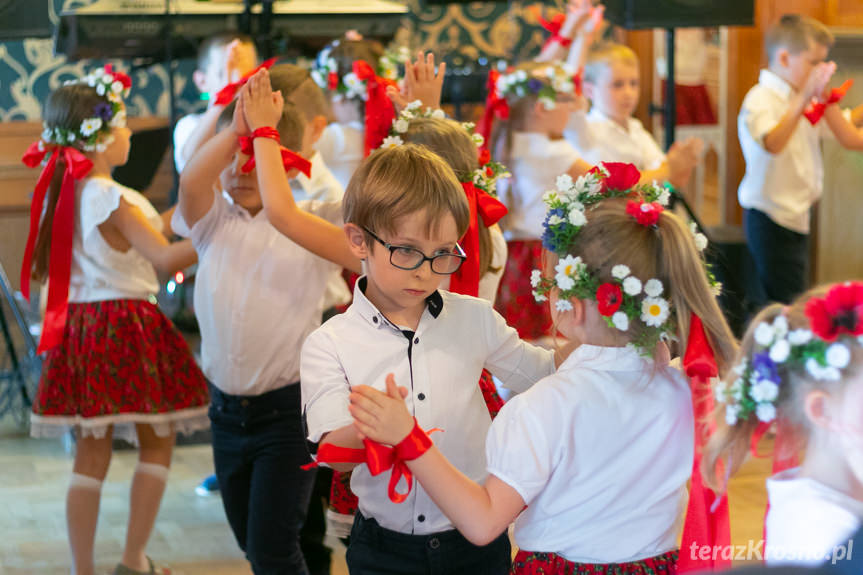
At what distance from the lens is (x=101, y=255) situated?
2.82 m

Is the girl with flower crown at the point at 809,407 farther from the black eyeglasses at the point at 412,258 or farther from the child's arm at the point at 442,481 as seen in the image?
the black eyeglasses at the point at 412,258

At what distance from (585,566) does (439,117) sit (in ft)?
3.64

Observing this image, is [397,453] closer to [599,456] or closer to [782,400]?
[599,456]

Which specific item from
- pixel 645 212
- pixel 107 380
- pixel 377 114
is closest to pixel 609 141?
pixel 377 114

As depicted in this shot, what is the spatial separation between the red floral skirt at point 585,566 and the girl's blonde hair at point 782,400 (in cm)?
15

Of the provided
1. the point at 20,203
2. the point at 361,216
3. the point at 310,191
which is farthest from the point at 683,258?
the point at 20,203

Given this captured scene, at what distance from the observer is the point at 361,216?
1718mm

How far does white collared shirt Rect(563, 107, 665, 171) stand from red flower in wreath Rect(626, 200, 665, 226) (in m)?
2.89

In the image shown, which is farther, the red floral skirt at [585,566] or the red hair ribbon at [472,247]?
the red hair ribbon at [472,247]

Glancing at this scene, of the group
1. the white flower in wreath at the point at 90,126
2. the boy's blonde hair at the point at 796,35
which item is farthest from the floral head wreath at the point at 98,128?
the boy's blonde hair at the point at 796,35

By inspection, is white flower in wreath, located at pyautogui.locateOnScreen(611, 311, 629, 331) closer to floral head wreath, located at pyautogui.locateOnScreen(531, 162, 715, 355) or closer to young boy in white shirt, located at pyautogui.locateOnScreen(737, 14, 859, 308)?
floral head wreath, located at pyautogui.locateOnScreen(531, 162, 715, 355)

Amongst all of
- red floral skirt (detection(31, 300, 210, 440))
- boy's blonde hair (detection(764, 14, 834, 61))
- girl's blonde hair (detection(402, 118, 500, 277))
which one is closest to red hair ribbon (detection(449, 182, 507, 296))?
girl's blonde hair (detection(402, 118, 500, 277))

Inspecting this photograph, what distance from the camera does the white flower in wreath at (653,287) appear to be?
1.49 metres

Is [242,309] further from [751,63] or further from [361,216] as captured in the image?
[751,63]
